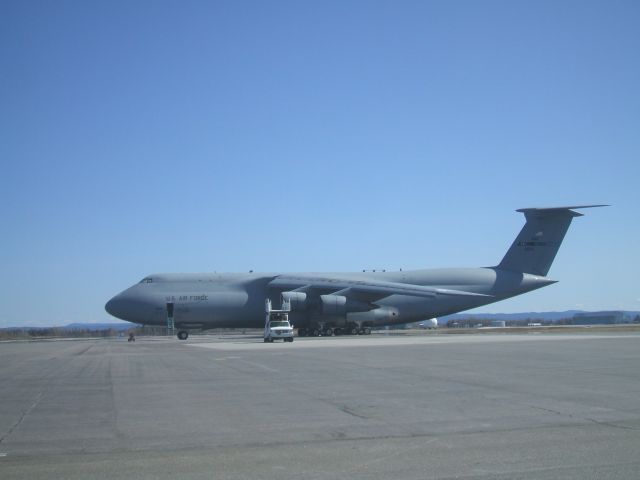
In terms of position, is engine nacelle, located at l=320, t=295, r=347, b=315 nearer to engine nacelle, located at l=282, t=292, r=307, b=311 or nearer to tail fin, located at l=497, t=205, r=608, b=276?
engine nacelle, located at l=282, t=292, r=307, b=311

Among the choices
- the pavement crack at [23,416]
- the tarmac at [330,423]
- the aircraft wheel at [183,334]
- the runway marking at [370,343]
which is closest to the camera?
the tarmac at [330,423]

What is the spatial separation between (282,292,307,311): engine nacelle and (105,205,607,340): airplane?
0.07 meters

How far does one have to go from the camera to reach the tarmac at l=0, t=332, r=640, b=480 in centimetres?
770

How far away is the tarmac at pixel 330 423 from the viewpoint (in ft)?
25.3

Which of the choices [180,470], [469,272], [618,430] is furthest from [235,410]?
[469,272]

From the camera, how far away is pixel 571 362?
20.7 m

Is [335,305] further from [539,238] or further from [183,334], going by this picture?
[539,238]

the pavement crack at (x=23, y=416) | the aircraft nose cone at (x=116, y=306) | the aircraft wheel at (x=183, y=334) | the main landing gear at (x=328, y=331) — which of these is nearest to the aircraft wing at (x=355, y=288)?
the main landing gear at (x=328, y=331)

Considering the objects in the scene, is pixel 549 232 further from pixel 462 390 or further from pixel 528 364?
pixel 462 390

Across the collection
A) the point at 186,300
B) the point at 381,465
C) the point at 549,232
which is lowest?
the point at 381,465

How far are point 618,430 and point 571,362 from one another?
11672 mm

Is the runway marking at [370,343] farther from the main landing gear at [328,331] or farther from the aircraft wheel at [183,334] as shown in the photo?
the main landing gear at [328,331]

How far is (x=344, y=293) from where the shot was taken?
5334 cm

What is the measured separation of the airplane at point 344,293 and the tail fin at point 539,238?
2.9 inches
